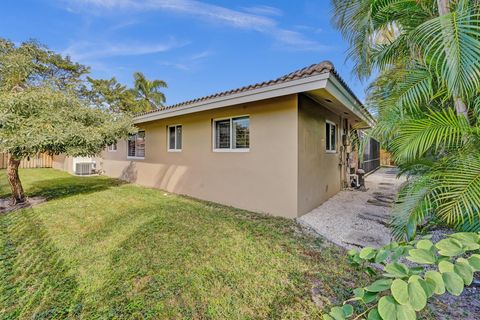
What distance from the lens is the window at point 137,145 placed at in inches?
442

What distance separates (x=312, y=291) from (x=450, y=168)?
2.09 meters

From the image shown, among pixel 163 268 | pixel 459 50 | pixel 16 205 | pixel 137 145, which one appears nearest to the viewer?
pixel 459 50

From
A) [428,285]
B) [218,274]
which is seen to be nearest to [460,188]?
[428,285]

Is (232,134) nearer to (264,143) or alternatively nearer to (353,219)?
(264,143)

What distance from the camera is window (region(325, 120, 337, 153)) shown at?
8.28 meters

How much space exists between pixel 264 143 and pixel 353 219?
9.69ft

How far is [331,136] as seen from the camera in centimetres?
877

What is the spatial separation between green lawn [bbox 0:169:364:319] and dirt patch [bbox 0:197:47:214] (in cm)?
80

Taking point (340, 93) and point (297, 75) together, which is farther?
point (340, 93)

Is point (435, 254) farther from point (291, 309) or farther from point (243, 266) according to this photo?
point (243, 266)

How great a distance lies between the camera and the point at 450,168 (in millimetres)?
2506

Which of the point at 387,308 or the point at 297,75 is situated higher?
the point at 297,75

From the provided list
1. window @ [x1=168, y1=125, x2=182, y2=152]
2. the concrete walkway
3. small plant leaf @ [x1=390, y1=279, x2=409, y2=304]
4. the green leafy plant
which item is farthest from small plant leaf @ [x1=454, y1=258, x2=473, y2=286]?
window @ [x1=168, y1=125, x2=182, y2=152]

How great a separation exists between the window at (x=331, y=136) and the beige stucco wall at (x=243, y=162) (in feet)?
4.88
